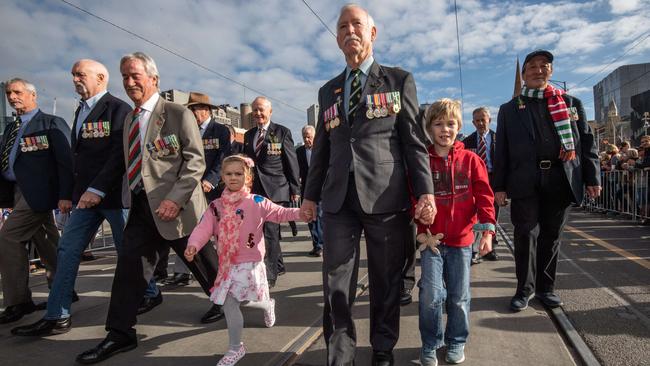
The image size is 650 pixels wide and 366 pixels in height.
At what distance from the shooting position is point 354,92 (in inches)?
97.6

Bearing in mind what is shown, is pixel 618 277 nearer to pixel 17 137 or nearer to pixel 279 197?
pixel 279 197

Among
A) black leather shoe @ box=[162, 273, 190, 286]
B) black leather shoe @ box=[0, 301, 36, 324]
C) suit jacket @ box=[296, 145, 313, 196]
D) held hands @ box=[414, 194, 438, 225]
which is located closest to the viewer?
held hands @ box=[414, 194, 438, 225]

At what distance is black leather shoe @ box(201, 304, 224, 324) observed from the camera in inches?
134

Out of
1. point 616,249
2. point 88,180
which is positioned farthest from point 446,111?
point 616,249

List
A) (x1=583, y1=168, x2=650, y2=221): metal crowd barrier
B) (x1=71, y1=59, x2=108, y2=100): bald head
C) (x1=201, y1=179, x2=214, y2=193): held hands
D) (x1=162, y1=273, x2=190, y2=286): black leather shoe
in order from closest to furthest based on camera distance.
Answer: (x1=71, y1=59, x2=108, y2=100): bald head
(x1=201, y1=179, x2=214, y2=193): held hands
(x1=162, y1=273, x2=190, y2=286): black leather shoe
(x1=583, y1=168, x2=650, y2=221): metal crowd barrier

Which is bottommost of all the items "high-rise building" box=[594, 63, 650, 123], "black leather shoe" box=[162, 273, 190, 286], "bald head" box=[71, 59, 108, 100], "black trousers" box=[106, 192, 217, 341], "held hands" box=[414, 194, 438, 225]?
"black leather shoe" box=[162, 273, 190, 286]

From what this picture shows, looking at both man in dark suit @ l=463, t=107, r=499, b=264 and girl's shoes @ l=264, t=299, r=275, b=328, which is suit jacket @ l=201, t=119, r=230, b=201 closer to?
girl's shoes @ l=264, t=299, r=275, b=328

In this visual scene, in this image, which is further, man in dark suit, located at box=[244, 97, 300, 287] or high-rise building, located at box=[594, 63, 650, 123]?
high-rise building, located at box=[594, 63, 650, 123]

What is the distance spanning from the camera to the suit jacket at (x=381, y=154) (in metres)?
2.33

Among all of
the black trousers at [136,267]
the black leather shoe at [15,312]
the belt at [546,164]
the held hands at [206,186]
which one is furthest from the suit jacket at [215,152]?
the belt at [546,164]

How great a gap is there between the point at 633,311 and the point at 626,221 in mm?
7410

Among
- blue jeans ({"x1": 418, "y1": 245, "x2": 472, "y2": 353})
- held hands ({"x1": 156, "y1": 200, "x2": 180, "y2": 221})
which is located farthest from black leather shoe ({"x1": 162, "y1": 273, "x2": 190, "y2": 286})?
blue jeans ({"x1": 418, "y1": 245, "x2": 472, "y2": 353})

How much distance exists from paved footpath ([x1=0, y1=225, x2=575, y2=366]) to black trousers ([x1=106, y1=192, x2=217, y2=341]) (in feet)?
0.83

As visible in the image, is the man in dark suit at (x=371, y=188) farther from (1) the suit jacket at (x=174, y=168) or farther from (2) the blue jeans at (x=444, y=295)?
(1) the suit jacket at (x=174, y=168)
